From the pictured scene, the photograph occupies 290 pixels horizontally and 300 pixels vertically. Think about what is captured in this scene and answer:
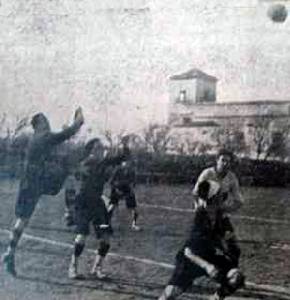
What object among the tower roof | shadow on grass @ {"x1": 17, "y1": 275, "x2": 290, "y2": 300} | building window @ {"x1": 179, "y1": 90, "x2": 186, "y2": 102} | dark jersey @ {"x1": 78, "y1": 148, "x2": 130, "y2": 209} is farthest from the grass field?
the tower roof

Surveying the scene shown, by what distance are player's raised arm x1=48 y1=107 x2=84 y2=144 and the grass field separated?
0.30m

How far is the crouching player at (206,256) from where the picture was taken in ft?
12.4

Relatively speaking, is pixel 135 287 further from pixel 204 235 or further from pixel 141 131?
pixel 141 131

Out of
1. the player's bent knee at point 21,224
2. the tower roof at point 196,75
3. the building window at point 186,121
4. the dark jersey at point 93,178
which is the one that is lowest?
the player's bent knee at point 21,224

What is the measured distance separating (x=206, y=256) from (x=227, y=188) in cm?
35

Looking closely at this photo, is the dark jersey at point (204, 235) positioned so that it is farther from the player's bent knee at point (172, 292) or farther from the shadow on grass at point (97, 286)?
the shadow on grass at point (97, 286)

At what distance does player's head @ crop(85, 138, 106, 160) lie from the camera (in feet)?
13.3

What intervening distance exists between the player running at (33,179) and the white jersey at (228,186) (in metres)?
0.81

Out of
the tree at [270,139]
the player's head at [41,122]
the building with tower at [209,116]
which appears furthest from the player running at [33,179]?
the tree at [270,139]

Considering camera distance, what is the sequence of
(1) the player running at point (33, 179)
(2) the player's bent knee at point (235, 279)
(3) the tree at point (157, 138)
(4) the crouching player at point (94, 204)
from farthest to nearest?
(1) the player running at point (33, 179), (4) the crouching player at point (94, 204), (3) the tree at point (157, 138), (2) the player's bent knee at point (235, 279)

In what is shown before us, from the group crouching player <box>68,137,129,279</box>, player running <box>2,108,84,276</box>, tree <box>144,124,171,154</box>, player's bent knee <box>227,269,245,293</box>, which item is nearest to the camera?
player's bent knee <box>227,269,245,293</box>

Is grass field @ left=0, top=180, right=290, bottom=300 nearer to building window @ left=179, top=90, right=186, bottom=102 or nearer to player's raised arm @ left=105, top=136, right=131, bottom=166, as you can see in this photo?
player's raised arm @ left=105, top=136, right=131, bottom=166

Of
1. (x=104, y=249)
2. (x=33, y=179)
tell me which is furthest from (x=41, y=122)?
(x=104, y=249)

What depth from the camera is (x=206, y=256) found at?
379 centimetres
